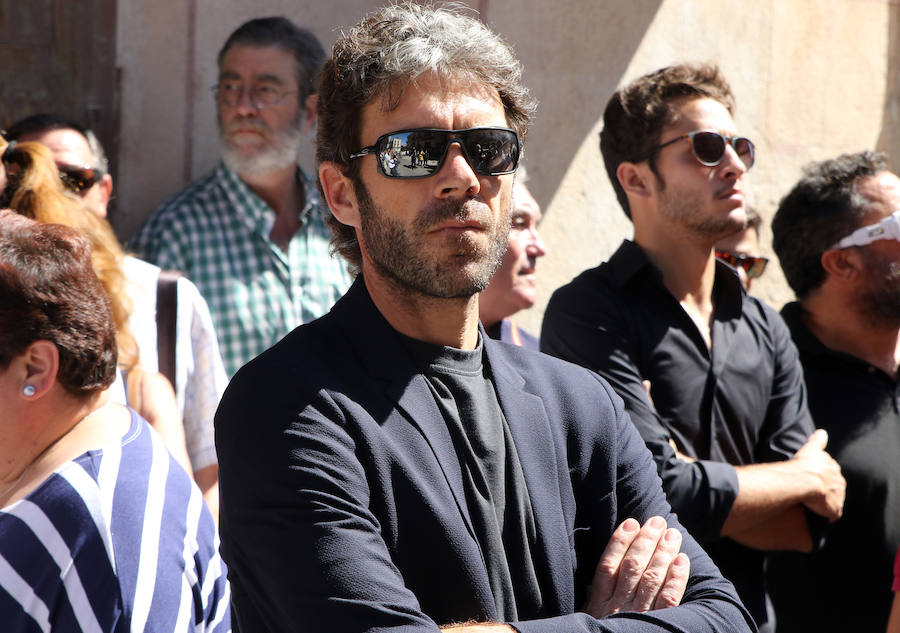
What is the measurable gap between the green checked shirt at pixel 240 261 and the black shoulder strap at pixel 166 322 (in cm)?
84

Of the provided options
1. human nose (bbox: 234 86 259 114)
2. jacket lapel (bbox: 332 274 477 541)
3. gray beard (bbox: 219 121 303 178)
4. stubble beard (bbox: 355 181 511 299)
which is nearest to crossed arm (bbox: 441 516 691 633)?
jacket lapel (bbox: 332 274 477 541)

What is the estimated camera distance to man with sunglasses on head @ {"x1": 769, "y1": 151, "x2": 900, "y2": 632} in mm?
3609

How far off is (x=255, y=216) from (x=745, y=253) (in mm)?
2314

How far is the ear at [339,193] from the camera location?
225 cm

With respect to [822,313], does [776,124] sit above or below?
above

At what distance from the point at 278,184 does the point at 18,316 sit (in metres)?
2.45

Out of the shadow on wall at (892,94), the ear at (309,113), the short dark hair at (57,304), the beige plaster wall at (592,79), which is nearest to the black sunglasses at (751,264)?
the beige plaster wall at (592,79)

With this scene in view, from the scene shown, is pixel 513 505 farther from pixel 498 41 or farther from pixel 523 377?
pixel 498 41

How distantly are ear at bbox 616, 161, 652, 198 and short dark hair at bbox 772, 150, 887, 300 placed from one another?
0.94 meters

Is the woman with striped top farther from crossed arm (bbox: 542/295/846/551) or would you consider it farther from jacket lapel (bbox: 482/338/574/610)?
crossed arm (bbox: 542/295/846/551)

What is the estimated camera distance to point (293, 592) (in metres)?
1.77

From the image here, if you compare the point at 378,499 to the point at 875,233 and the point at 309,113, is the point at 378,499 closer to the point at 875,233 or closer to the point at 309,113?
the point at 875,233

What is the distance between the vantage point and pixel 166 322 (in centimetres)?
338

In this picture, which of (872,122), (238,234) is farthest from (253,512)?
(872,122)
